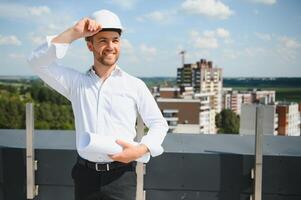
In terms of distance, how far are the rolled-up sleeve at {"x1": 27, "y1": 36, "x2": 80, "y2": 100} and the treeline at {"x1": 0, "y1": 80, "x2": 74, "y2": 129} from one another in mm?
25390

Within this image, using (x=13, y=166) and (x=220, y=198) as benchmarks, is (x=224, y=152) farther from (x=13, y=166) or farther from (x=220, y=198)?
(x=13, y=166)

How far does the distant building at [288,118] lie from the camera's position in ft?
141

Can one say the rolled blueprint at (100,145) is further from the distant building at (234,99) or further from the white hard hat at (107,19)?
the distant building at (234,99)

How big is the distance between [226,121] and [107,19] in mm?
51681

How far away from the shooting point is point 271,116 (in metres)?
1.84

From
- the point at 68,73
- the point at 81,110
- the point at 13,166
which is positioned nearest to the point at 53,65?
the point at 68,73

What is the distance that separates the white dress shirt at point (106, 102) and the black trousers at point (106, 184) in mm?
62

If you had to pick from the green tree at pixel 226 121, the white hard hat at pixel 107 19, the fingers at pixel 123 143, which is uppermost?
the white hard hat at pixel 107 19

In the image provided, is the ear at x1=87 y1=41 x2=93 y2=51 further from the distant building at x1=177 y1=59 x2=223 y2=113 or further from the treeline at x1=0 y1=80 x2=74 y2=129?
the distant building at x1=177 y1=59 x2=223 y2=113

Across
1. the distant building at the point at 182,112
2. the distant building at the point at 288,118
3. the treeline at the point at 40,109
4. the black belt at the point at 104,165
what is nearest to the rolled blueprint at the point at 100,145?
the black belt at the point at 104,165

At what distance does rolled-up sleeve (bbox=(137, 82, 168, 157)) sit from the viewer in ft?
3.56

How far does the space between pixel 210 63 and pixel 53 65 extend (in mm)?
71778

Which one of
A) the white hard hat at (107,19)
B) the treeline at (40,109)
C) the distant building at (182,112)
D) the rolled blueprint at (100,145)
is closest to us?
the rolled blueprint at (100,145)

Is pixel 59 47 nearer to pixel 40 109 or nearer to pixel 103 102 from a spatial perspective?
pixel 103 102
